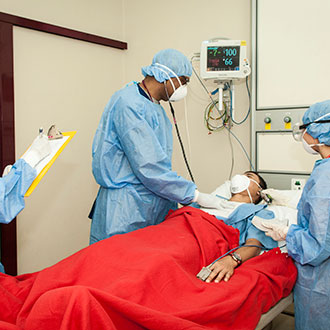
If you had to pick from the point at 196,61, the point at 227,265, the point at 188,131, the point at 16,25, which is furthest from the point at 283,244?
the point at 16,25

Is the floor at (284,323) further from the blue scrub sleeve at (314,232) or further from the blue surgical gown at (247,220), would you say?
the blue scrub sleeve at (314,232)

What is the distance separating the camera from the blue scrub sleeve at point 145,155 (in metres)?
1.80

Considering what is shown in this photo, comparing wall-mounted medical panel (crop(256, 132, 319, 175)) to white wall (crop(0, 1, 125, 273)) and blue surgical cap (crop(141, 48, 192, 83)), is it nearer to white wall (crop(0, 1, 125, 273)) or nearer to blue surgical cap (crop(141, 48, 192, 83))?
blue surgical cap (crop(141, 48, 192, 83))

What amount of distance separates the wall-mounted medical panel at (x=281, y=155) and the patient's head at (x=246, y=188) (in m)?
0.20

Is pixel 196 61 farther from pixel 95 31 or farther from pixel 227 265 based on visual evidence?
pixel 227 265

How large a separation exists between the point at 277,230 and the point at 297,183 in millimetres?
976

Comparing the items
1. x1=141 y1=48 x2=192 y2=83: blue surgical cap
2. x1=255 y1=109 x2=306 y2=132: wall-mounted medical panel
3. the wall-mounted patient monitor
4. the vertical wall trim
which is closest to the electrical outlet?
x1=255 y1=109 x2=306 y2=132: wall-mounted medical panel

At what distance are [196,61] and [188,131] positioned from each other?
572 millimetres

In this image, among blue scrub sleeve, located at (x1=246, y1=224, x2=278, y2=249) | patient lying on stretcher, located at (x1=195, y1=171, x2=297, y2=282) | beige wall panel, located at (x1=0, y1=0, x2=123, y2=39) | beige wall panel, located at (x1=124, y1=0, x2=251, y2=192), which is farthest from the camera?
beige wall panel, located at (x1=124, y1=0, x2=251, y2=192)

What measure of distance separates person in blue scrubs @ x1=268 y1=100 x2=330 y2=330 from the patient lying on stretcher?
0.18m

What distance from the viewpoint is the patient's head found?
2.27 m

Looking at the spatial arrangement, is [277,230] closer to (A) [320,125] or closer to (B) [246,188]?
(A) [320,125]

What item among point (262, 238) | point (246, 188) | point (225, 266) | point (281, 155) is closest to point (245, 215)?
point (262, 238)

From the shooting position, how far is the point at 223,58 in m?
2.50
